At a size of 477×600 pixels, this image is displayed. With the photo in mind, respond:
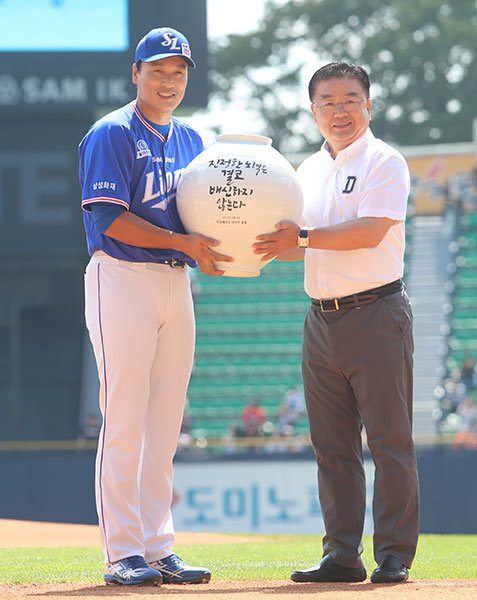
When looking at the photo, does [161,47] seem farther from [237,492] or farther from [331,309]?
[237,492]

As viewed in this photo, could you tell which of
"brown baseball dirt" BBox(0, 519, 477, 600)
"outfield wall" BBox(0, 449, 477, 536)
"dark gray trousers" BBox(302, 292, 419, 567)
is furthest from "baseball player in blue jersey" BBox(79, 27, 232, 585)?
"outfield wall" BBox(0, 449, 477, 536)

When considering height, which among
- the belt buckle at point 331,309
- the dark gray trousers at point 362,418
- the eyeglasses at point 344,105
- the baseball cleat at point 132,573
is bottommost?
the baseball cleat at point 132,573

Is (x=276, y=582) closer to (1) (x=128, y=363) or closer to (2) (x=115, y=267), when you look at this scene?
(1) (x=128, y=363)

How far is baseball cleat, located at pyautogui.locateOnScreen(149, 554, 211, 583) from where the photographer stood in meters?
4.41

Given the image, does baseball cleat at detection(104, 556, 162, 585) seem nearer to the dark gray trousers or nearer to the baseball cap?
the dark gray trousers

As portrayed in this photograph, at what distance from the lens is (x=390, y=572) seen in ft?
14.2

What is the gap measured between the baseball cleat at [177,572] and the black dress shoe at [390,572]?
26.9 inches

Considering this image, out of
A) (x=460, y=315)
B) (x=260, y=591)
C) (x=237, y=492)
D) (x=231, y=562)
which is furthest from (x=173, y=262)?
(x=460, y=315)

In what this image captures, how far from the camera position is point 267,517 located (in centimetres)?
1281

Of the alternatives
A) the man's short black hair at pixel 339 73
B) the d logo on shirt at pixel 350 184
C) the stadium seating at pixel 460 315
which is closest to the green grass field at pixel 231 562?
the d logo on shirt at pixel 350 184

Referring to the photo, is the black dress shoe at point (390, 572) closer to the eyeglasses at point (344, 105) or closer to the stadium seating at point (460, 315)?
the eyeglasses at point (344, 105)

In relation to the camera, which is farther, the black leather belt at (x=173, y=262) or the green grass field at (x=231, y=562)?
the green grass field at (x=231, y=562)

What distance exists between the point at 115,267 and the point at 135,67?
865 millimetres

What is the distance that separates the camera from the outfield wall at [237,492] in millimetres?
12594
